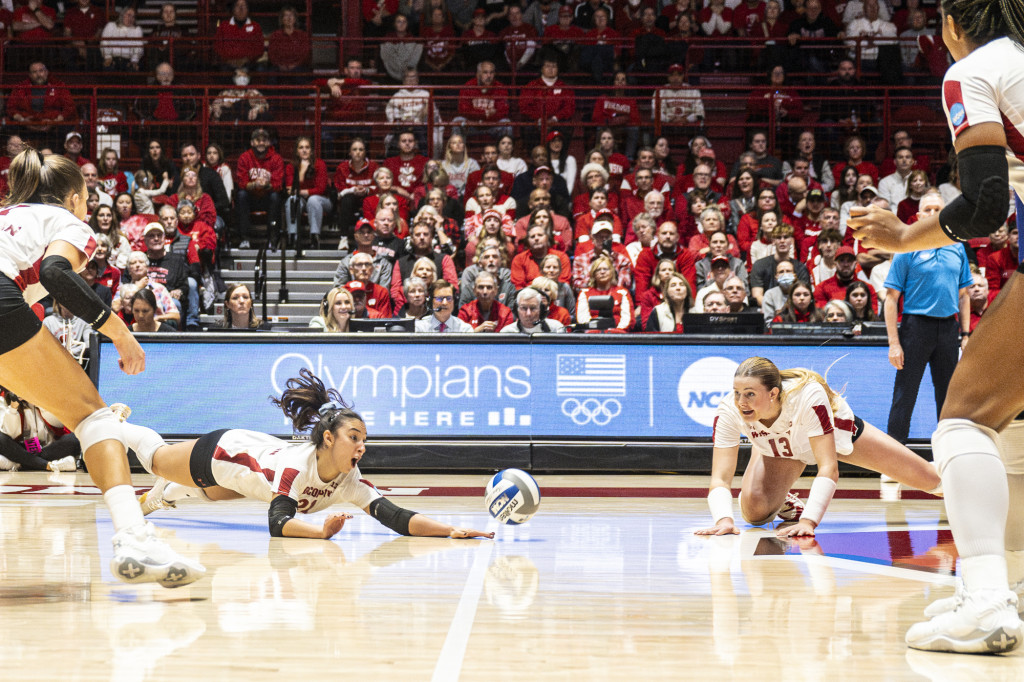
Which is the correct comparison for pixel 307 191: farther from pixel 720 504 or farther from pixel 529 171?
pixel 720 504

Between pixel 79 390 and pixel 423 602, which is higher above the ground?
pixel 79 390

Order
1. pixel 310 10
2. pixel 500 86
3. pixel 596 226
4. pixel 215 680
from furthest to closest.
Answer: pixel 310 10 → pixel 500 86 → pixel 596 226 → pixel 215 680

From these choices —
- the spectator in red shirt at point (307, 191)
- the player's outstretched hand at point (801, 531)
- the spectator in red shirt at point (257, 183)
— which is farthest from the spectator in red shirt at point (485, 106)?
the player's outstretched hand at point (801, 531)

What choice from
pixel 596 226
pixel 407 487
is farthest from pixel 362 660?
pixel 596 226

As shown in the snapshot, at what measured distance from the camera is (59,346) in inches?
155

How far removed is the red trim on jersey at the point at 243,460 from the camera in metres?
5.41

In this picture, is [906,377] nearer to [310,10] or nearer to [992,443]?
[992,443]

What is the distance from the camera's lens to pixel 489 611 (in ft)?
11.9

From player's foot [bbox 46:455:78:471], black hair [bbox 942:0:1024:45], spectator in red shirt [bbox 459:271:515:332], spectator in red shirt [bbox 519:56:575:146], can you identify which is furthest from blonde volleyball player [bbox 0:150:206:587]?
spectator in red shirt [bbox 519:56:575:146]

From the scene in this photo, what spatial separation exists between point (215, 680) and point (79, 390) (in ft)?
5.34

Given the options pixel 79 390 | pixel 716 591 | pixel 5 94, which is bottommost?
pixel 716 591

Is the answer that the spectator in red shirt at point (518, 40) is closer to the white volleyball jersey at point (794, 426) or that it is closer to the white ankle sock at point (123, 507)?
the white volleyball jersey at point (794, 426)

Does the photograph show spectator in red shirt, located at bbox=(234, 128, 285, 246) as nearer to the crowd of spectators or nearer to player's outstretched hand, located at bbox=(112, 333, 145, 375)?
the crowd of spectators

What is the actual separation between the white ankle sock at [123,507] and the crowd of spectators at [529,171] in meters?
5.66
